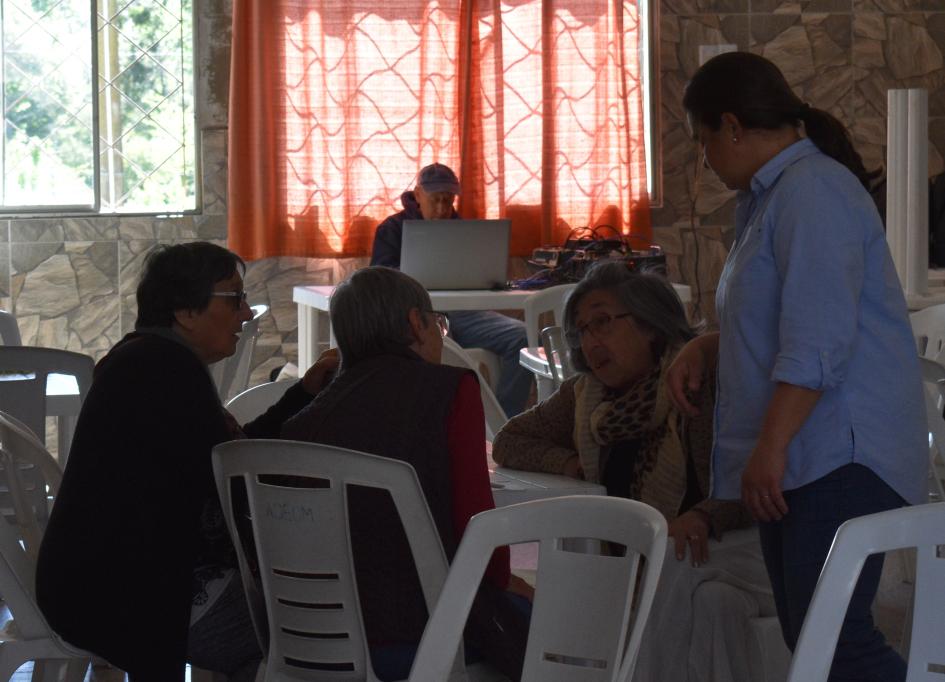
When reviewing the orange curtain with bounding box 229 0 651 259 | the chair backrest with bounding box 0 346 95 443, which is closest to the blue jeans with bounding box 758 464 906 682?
the chair backrest with bounding box 0 346 95 443

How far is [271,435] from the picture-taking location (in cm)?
254

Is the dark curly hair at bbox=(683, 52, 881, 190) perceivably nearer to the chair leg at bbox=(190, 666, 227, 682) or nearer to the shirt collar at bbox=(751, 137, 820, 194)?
the shirt collar at bbox=(751, 137, 820, 194)

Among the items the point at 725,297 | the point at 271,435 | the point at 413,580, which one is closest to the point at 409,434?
the point at 413,580

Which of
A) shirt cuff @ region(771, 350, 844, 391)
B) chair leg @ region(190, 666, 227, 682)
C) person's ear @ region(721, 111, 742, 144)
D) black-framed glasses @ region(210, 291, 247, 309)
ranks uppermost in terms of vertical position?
person's ear @ region(721, 111, 742, 144)

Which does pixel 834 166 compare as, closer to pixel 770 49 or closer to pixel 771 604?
pixel 771 604

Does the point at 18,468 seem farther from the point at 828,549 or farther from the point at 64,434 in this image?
the point at 828,549

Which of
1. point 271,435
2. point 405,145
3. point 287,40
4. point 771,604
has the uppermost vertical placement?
point 287,40

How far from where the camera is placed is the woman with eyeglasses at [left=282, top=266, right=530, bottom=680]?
1920 mm

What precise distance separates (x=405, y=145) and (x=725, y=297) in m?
4.50

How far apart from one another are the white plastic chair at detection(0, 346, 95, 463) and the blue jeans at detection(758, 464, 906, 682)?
1.73 meters

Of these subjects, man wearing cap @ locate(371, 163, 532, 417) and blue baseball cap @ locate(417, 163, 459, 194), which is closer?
man wearing cap @ locate(371, 163, 532, 417)

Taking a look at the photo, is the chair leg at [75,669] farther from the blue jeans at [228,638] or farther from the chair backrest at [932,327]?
the chair backrest at [932,327]

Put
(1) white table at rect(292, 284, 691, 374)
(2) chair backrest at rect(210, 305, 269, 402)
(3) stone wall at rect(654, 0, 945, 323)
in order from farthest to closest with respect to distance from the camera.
A: (3) stone wall at rect(654, 0, 945, 323) → (1) white table at rect(292, 284, 691, 374) → (2) chair backrest at rect(210, 305, 269, 402)

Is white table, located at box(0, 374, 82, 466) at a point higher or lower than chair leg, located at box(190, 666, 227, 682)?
higher
